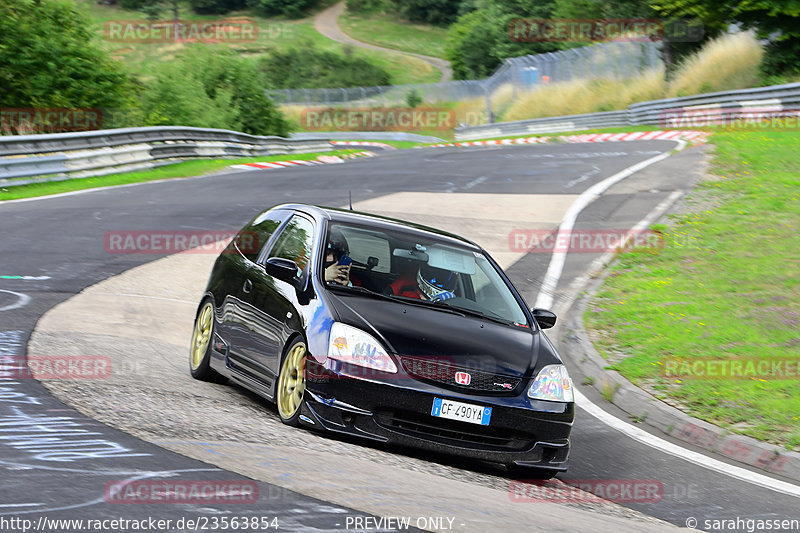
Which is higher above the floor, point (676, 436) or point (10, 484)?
point (10, 484)

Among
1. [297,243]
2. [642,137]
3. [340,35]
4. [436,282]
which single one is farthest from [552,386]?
[340,35]

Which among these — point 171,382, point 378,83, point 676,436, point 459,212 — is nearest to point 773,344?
point 676,436

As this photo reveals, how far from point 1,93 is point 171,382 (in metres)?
22.4

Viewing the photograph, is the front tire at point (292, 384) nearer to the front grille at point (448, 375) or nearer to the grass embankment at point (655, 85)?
the front grille at point (448, 375)

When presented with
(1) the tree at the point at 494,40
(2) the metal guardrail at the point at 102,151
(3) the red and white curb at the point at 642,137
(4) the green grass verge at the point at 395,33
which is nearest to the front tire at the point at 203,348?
(2) the metal guardrail at the point at 102,151

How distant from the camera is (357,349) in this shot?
659 cm

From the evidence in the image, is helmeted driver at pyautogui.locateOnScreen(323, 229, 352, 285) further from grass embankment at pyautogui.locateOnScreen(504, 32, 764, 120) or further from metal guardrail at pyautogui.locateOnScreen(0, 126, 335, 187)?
grass embankment at pyautogui.locateOnScreen(504, 32, 764, 120)

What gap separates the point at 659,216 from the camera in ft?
58.5

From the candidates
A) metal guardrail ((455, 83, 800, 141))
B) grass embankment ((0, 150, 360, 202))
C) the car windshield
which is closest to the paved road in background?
metal guardrail ((455, 83, 800, 141))

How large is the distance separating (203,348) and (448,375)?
2820 mm

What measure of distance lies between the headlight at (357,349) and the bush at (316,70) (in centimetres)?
9854

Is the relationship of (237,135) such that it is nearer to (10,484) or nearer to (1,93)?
(1,93)

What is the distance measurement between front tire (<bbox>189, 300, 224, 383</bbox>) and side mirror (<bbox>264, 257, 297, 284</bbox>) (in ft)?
4.23

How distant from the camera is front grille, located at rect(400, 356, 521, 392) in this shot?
21.5ft
